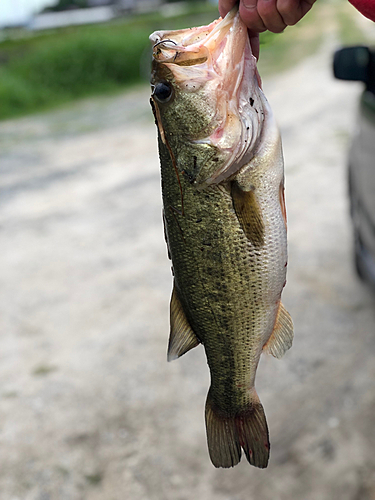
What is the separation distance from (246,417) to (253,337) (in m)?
0.26

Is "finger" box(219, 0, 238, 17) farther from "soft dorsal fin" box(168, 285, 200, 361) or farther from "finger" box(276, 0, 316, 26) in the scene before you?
"soft dorsal fin" box(168, 285, 200, 361)

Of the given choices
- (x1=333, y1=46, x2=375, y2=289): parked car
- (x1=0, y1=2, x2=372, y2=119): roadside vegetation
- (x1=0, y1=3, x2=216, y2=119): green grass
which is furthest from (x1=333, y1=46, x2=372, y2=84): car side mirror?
(x1=0, y1=3, x2=216, y2=119): green grass

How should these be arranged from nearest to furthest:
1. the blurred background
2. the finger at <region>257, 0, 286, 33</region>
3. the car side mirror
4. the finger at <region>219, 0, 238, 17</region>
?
the finger at <region>257, 0, 286, 33</region> < the finger at <region>219, 0, 238, 17</region> < the blurred background < the car side mirror

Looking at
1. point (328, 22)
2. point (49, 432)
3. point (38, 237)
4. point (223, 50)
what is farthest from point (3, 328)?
point (328, 22)

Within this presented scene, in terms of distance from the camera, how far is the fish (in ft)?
4.95

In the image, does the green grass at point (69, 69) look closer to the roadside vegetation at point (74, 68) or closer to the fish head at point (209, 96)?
the roadside vegetation at point (74, 68)

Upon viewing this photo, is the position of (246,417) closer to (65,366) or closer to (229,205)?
(229,205)

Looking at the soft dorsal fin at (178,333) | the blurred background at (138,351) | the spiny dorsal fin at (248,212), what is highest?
the spiny dorsal fin at (248,212)

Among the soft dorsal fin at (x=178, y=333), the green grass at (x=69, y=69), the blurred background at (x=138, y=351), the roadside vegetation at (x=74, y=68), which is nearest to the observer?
the soft dorsal fin at (x=178, y=333)

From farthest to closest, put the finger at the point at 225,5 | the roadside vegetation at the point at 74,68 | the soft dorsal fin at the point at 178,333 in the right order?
the roadside vegetation at the point at 74,68 < the soft dorsal fin at the point at 178,333 < the finger at the point at 225,5

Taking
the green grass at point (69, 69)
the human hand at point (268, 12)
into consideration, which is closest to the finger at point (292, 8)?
the human hand at point (268, 12)

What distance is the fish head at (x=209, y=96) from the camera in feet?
4.90

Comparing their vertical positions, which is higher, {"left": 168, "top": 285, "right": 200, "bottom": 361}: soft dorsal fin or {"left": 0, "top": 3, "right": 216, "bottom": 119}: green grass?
{"left": 168, "top": 285, "right": 200, "bottom": 361}: soft dorsal fin

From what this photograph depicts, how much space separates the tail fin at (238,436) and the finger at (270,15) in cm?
110
